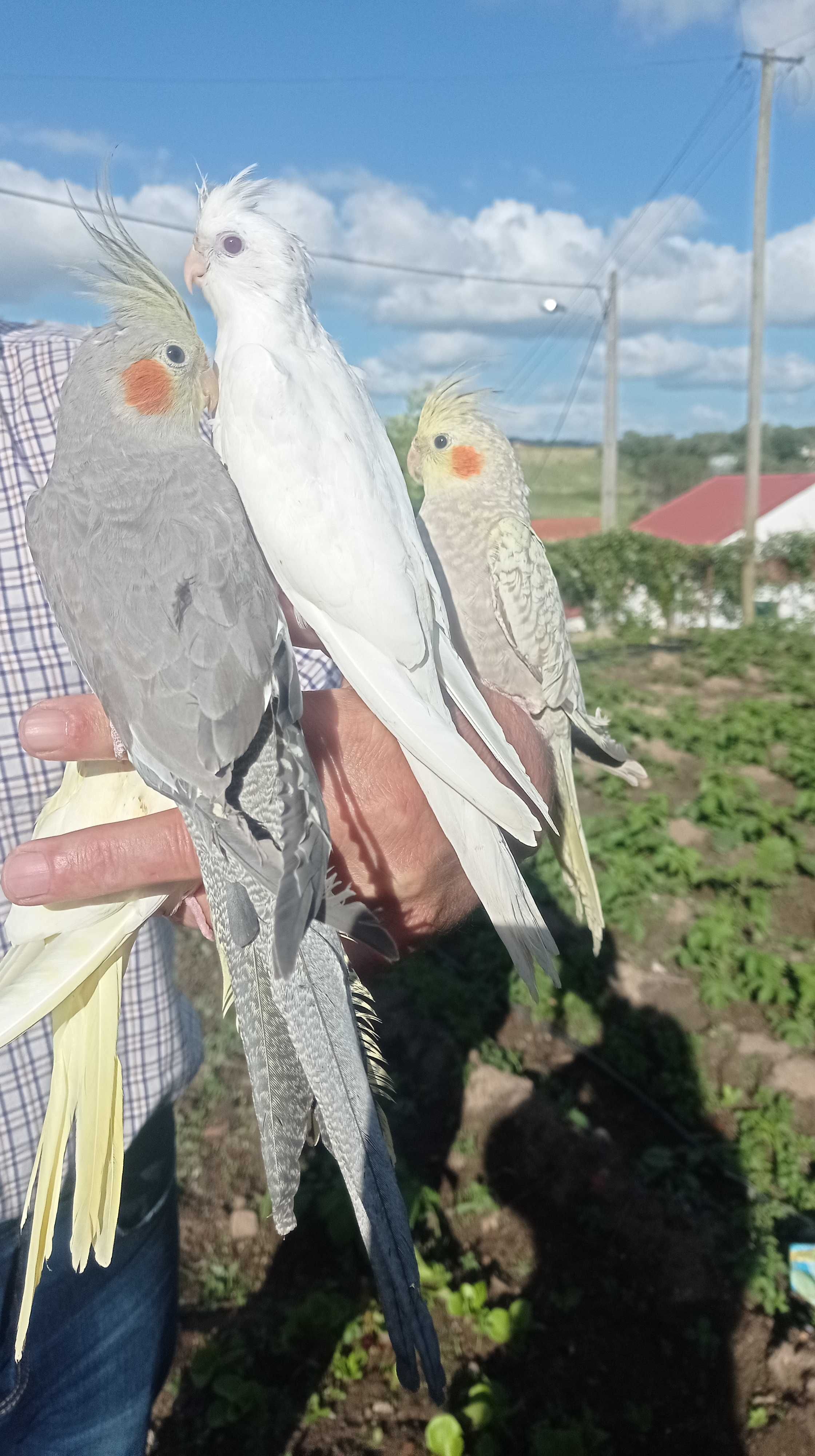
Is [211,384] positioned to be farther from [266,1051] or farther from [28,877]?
[266,1051]

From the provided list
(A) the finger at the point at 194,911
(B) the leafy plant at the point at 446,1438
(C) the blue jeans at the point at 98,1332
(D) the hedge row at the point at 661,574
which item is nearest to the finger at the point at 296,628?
(A) the finger at the point at 194,911

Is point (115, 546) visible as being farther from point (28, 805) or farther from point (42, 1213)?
point (42, 1213)

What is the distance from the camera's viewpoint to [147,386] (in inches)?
36.7

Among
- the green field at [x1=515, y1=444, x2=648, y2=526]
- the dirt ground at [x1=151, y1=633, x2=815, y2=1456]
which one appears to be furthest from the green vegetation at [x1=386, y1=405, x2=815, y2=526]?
the dirt ground at [x1=151, y1=633, x2=815, y2=1456]

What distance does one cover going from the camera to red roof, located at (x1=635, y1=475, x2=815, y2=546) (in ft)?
62.1

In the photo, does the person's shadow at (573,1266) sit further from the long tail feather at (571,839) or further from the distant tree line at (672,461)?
the distant tree line at (672,461)

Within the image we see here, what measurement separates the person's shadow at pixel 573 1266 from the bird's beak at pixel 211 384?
129cm

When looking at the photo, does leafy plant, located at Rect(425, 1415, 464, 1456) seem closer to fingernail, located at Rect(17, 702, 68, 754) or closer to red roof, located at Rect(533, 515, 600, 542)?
fingernail, located at Rect(17, 702, 68, 754)

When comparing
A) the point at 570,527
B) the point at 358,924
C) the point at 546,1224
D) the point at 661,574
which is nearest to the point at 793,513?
the point at 570,527

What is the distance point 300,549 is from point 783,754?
5.03 meters

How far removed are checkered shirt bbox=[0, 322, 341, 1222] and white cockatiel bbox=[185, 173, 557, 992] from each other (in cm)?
53

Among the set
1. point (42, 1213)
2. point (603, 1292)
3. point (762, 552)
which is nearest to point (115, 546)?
point (42, 1213)

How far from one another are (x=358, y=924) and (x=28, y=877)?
14.6 inches

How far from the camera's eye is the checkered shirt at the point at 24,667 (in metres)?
1.35
